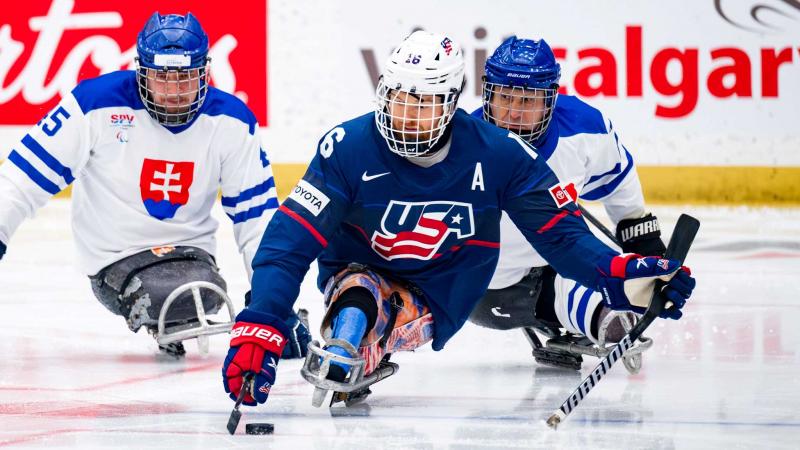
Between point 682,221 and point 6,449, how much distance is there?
53.5 inches

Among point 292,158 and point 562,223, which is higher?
point 562,223

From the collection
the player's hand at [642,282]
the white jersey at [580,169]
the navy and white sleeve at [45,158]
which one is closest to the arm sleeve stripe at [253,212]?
the navy and white sleeve at [45,158]

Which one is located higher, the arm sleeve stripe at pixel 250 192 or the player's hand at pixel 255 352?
the player's hand at pixel 255 352

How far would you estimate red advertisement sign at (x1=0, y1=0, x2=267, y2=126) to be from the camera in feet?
20.8

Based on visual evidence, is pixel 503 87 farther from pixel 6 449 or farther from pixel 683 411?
pixel 6 449

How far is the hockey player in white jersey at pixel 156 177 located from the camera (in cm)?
337

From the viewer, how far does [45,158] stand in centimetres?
337

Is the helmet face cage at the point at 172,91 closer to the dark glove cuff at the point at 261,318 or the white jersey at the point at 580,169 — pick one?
the white jersey at the point at 580,169

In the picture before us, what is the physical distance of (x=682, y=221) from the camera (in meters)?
2.68

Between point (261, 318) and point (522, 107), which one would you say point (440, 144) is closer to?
point (261, 318)

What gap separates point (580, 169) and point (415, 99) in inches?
36.4

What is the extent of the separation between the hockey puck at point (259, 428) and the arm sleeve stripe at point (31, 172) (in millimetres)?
1096

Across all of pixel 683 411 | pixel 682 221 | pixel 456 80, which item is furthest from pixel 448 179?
pixel 683 411

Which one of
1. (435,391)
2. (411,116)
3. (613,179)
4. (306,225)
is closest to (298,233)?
(306,225)
